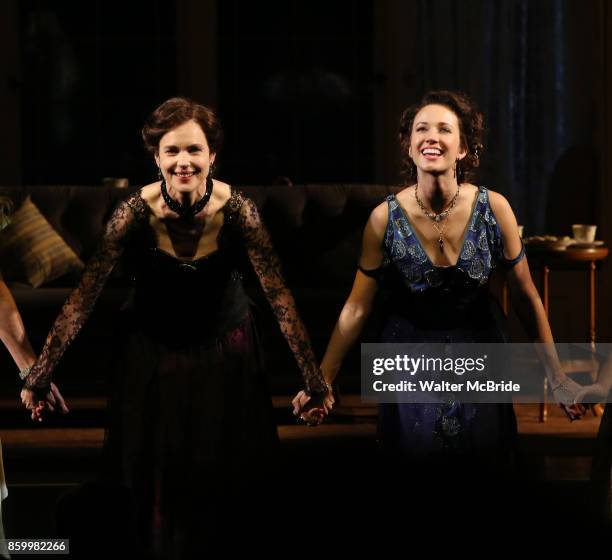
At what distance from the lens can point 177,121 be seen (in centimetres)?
273

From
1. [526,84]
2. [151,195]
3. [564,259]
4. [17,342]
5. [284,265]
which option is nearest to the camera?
[151,195]

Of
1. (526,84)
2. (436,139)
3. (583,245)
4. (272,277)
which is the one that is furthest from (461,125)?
(526,84)

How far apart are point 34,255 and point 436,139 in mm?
2682

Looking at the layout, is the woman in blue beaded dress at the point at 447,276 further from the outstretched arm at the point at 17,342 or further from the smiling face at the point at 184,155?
the outstretched arm at the point at 17,342

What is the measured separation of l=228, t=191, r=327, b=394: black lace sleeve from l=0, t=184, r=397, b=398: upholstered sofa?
1.74 metres

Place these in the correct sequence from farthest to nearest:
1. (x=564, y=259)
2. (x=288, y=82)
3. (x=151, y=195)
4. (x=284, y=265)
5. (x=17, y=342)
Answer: (x=288, y=82), (x=284, y=265), (x=564, y=259), (x=17, y=342), (x=151, y=195)

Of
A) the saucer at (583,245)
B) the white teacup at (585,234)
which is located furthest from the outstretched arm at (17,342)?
the white teacup at (585,234)

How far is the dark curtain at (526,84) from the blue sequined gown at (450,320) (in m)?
3.84

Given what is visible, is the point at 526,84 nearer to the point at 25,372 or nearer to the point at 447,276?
the point at 447,276

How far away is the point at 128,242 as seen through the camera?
2.82 meters

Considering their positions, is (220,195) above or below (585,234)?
above

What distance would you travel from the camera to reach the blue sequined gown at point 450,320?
2850 millimetres

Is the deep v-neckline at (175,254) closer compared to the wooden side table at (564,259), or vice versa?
the deep v-neckline at (175,254)

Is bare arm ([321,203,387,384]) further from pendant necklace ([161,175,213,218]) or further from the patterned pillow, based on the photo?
the patterned pillow
